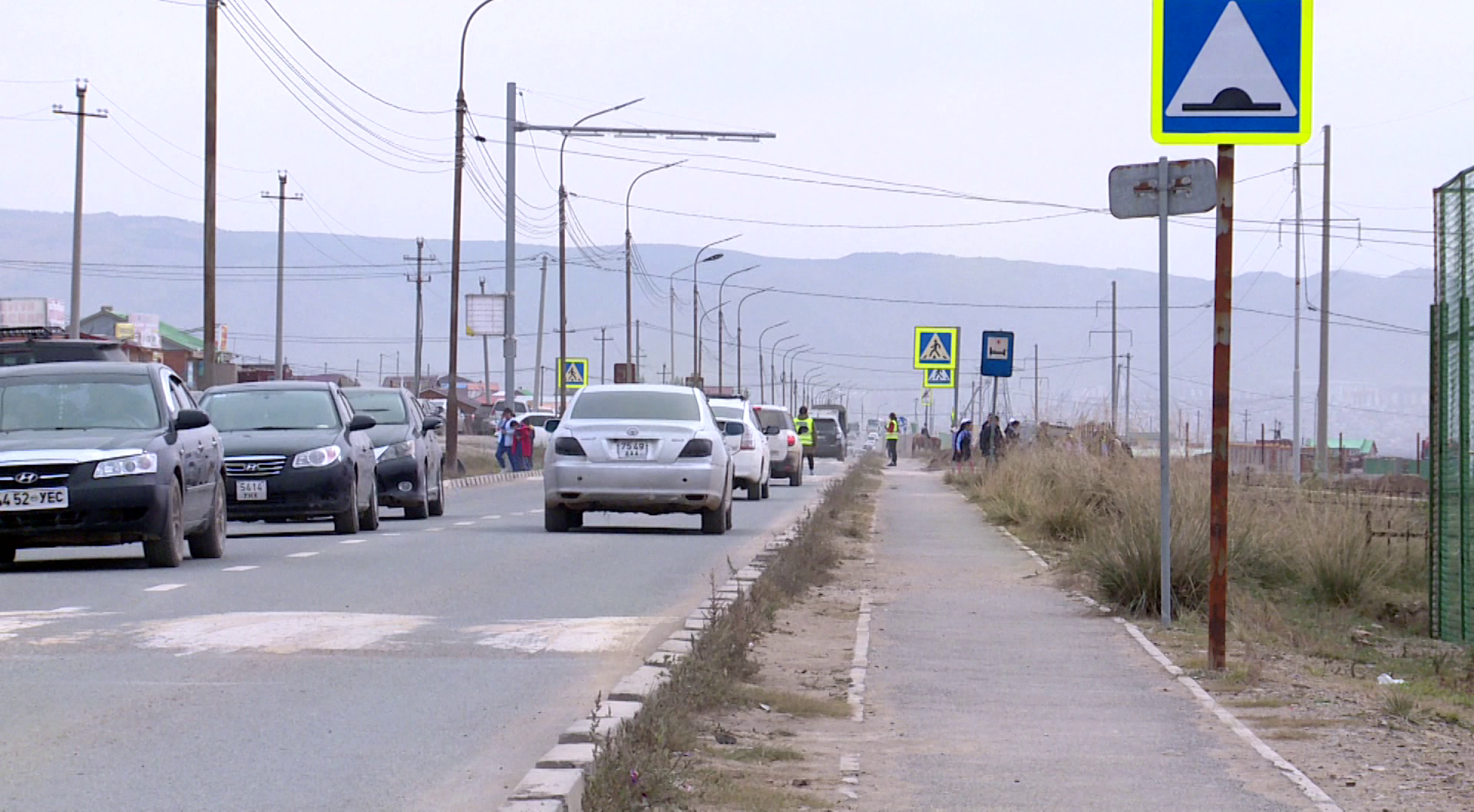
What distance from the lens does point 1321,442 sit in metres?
51.8

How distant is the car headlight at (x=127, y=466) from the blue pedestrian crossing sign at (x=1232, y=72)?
790 centimetres

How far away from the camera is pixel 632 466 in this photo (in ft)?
65.4

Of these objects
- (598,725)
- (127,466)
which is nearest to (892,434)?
(127,466)

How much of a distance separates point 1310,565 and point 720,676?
8.63m

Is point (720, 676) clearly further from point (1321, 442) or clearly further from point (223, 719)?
point (1321, 442)

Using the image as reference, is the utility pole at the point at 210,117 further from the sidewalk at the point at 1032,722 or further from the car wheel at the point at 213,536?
the sidewalk at the point at 1032,722

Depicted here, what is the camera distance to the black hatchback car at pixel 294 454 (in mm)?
19234

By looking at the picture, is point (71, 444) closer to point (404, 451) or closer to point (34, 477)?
point (34, 477)

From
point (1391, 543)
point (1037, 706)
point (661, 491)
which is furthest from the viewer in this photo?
point (661, 491)

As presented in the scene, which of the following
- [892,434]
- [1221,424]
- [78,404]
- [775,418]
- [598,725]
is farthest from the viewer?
[892,434]

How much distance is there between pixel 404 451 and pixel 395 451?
0.33 ft

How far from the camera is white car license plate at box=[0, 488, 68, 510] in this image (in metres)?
13.7

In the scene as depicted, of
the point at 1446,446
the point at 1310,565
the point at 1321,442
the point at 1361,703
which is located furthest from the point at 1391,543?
the point at 1321,442

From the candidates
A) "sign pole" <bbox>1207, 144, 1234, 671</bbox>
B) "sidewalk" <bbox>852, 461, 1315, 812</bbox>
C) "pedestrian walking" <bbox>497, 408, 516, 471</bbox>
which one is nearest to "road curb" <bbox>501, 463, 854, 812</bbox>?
"sidewalk" <bbox>852, 461, 1315, 812</bbox>
